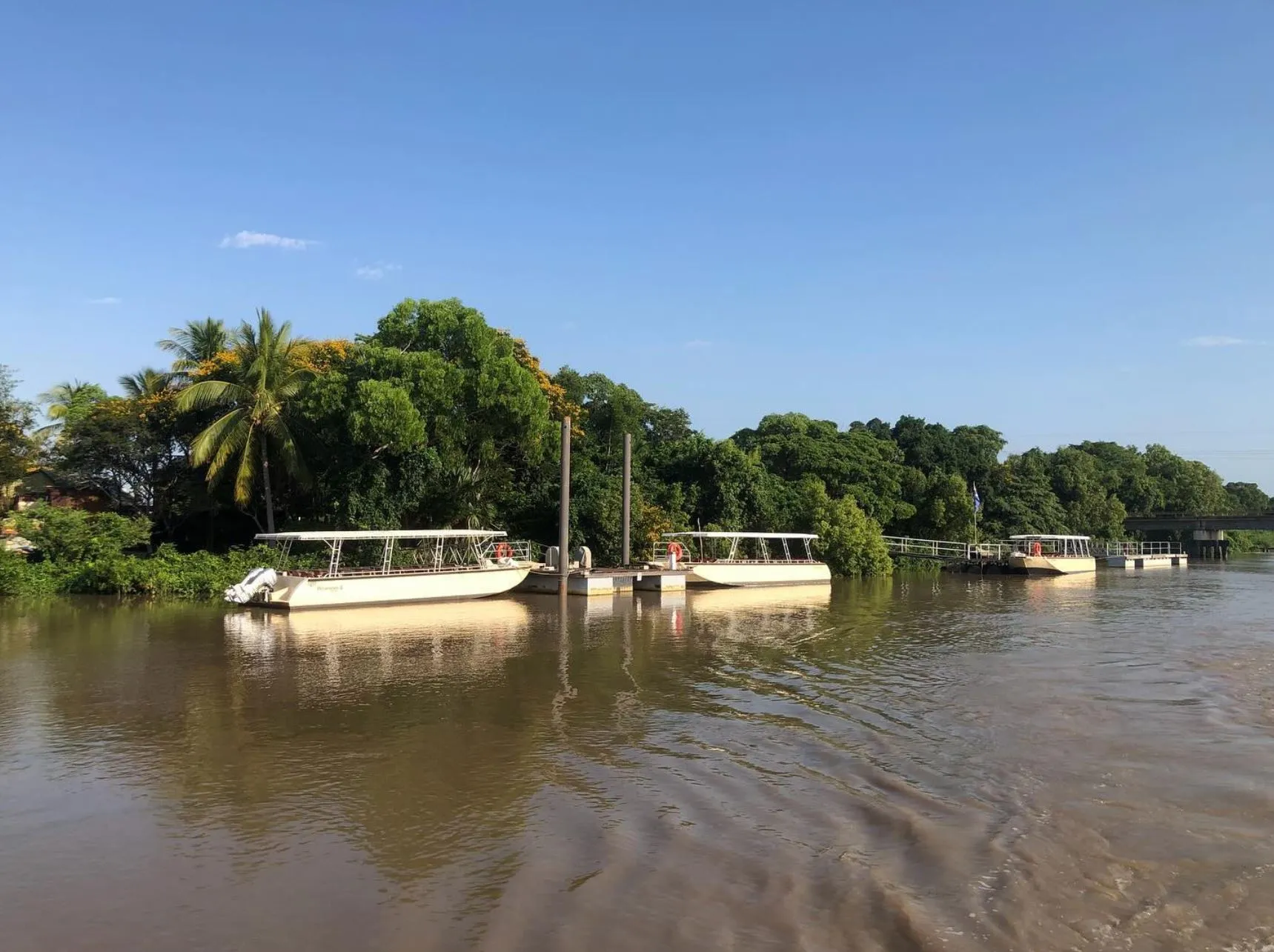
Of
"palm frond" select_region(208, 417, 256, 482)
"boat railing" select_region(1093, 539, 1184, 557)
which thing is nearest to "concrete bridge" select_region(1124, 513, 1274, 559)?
"boat railing" select_region(1093, 539, 1184, 557)

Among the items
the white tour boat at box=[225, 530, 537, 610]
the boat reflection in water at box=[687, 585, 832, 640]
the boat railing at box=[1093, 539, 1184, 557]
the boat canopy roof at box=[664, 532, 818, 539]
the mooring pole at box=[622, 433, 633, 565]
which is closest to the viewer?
the boat reflection in water at box=[687, 585, 832, 640]

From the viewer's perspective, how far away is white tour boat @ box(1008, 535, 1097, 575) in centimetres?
4694

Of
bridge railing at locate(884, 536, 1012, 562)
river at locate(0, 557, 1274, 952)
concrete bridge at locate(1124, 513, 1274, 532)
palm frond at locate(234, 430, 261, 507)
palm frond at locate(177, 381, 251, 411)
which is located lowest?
river at locate(0, 557, 1274, 952)

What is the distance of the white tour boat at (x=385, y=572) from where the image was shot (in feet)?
77.8

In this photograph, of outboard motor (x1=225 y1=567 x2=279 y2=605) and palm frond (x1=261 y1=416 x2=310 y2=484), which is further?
palm frond (x1=261 y1=416 x2=310 y2=484)

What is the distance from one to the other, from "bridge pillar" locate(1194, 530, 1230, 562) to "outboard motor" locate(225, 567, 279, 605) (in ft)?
275

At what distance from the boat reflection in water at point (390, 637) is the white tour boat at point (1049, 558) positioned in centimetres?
3329

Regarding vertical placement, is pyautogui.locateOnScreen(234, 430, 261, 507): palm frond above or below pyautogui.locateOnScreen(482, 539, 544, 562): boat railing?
above

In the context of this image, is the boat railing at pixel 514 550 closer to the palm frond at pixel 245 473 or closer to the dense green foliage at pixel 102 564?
the dense green foliage at pixel 102 564

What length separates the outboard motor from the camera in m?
23.8

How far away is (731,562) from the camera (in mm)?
34125

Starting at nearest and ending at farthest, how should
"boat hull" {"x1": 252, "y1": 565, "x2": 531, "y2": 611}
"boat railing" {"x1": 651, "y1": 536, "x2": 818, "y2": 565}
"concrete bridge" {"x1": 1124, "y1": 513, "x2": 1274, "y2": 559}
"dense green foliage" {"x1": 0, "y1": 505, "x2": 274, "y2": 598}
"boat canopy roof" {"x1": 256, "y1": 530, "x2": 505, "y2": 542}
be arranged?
"boat canopy roof" {"x1": 256, "y1": 530, "x2": 505, "y2": 542}, "boat hull" {"x1": 252, "y1": 565, "x2": 531, "y2": 611}, "dense green foliage" {"x1": 0, "y1": 505, "x2": 274, "y2": 598}, "boat railing" {"x1": 651, "y1": 536, "x2": 818, "y2": 565}, "concrete bridge" {"x1": 1124, "y1": 513, "x2": 1274, "y2": 559}

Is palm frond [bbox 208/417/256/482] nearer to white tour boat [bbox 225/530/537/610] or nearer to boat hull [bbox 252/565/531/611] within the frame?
white tour boat [bbox 225/530/537/610]

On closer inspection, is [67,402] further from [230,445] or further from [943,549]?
[943,549]
